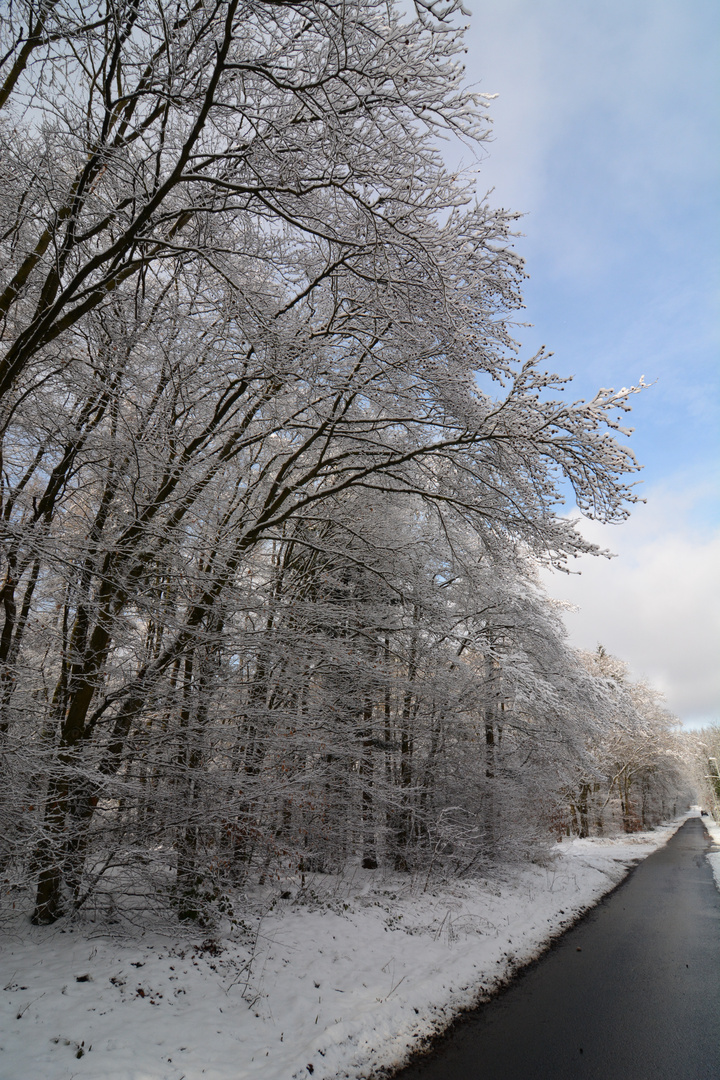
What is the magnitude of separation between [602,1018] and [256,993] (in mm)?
3446

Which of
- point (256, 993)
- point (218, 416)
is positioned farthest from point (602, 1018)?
point (218, 416)

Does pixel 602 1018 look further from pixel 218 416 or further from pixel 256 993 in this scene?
pixel 218 416

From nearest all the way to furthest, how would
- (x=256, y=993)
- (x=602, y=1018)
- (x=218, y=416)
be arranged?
(x=256, y=993) < (x=602, y=1018) < (x=218, y=416)

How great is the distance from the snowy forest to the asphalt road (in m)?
3.13

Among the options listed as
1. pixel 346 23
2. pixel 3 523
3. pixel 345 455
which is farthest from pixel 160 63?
pixel 345 455

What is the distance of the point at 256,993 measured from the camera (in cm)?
508

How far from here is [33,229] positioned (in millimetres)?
5387

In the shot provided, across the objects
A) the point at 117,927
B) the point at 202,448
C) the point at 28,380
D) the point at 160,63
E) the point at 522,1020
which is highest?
the point at 160,63

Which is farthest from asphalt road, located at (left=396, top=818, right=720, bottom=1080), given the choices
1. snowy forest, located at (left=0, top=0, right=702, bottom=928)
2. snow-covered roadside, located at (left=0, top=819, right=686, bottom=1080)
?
snowy forest, located at (left=0, top=0, right=702, bottom=928)

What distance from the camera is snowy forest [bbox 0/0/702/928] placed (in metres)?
4.05

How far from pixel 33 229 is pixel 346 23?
3618 mm

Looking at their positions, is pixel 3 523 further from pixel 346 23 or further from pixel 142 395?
pixel 346 23

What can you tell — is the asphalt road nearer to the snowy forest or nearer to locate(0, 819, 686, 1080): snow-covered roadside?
locate(0, 819, 686, 1080): snow-covered roadside

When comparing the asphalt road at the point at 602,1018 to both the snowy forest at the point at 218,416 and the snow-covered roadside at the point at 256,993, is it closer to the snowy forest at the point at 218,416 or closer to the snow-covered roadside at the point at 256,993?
the snow-covered roadside at the point at 256,993
